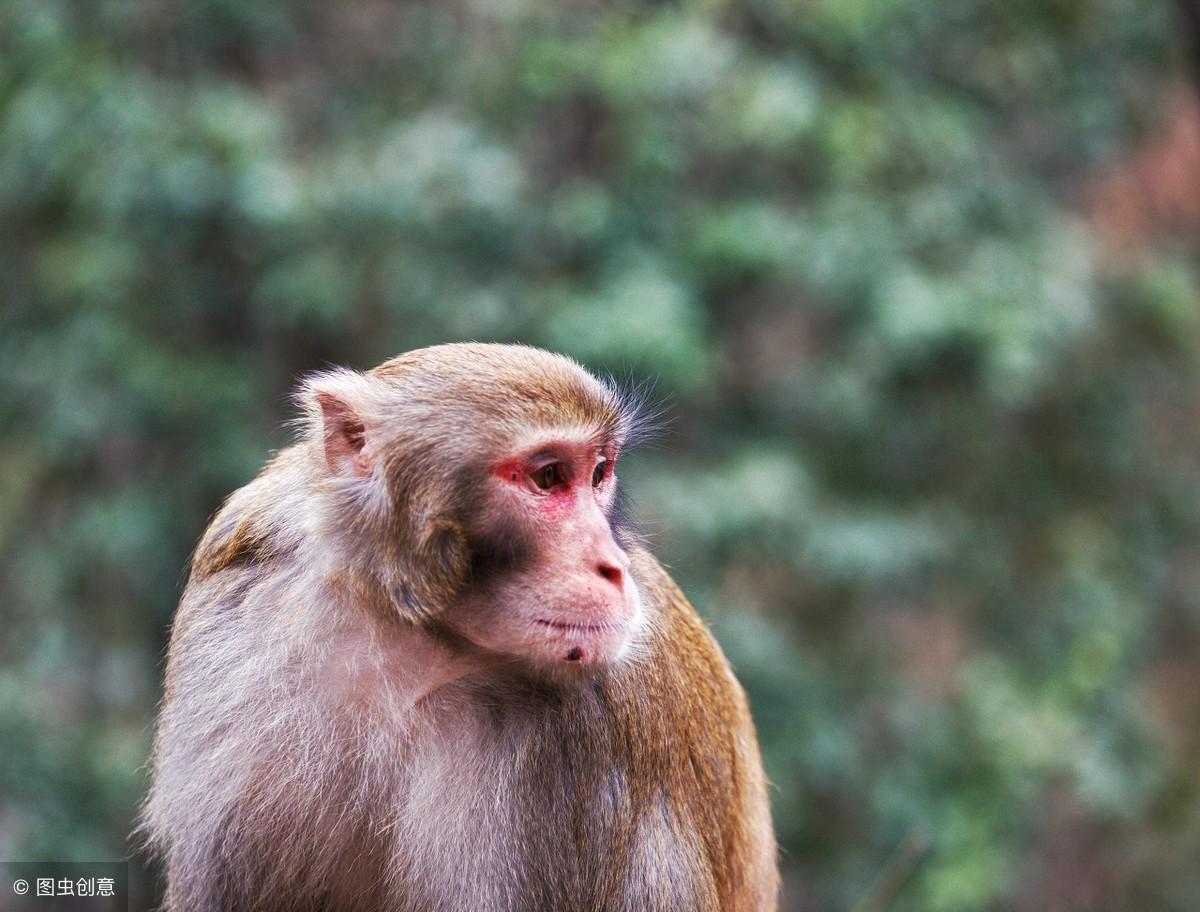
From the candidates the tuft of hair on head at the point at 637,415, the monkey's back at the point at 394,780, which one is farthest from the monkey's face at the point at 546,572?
the tuft of hair on head at the point at 637,415

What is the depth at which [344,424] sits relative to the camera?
302 centimetres

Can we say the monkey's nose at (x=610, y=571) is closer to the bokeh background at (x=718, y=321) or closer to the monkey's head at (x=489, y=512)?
the monkey's head at (x=489, y=512)

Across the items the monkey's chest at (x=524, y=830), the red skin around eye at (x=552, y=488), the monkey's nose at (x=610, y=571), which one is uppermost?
the red skin around eye at (x=552, y=488)

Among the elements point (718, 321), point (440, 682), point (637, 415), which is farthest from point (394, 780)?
point (718, 321)

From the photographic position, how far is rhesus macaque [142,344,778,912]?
9.34 feet

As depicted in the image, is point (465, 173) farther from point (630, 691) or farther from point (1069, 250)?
point (630, 691)

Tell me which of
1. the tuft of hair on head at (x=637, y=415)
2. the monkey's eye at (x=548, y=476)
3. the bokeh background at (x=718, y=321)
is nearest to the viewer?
the monkey's eye at (x=548, y=476)

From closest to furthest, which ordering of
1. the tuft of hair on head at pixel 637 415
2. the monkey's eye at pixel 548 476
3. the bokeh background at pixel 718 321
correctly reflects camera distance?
the monkey's eye at pixel 548 476 < the tuft of hair on head at pixel 637 415 < the bokeh background at pixel 718 321

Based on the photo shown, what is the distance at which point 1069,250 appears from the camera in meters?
7.68

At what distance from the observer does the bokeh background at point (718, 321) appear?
675 cm

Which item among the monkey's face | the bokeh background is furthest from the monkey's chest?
the bokeh background

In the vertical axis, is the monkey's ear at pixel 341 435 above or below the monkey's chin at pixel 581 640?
above

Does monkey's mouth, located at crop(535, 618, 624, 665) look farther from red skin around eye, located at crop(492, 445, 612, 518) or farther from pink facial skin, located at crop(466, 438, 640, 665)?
red skin around eye, located at crop(492, 445, 612, 518)

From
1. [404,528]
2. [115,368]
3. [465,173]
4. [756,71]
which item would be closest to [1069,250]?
[756,71]
